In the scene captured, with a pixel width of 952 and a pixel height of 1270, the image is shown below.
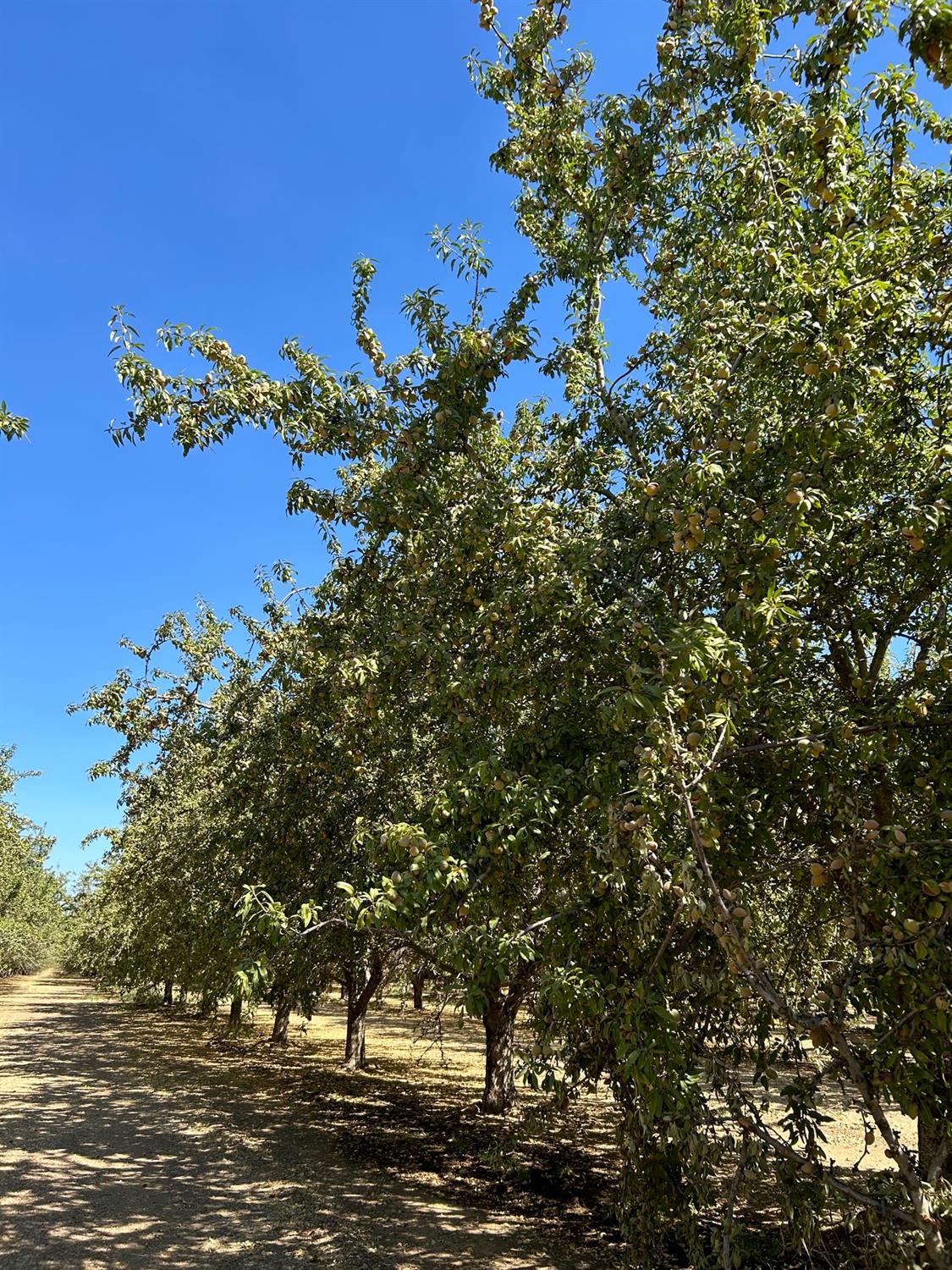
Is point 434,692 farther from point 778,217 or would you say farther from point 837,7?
point 837,7

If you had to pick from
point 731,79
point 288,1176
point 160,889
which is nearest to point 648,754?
point 731,79

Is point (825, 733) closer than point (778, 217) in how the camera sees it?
Yes

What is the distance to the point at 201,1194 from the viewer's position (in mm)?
8953

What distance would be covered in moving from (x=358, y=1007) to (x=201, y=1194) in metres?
8.99

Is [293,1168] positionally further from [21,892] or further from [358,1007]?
[21,892]

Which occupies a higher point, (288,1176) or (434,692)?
(434,692)

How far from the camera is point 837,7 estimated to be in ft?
14.6

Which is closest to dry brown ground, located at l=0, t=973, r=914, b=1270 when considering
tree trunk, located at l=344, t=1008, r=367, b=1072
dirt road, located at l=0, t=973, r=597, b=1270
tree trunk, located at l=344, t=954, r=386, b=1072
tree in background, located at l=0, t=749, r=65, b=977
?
dirt road, located at l=0, t=973, r=597, b=1270

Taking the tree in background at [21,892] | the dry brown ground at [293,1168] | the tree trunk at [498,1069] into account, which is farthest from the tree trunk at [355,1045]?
the tree in background at [21,892]

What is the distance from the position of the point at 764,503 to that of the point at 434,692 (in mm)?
2528

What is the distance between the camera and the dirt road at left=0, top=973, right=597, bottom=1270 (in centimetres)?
723

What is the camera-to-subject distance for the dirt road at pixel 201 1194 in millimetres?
7234

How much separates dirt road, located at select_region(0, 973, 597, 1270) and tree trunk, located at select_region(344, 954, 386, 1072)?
2364 millimetres

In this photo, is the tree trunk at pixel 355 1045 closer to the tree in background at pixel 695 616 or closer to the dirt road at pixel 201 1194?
the dirt road at pixel 201 1194
